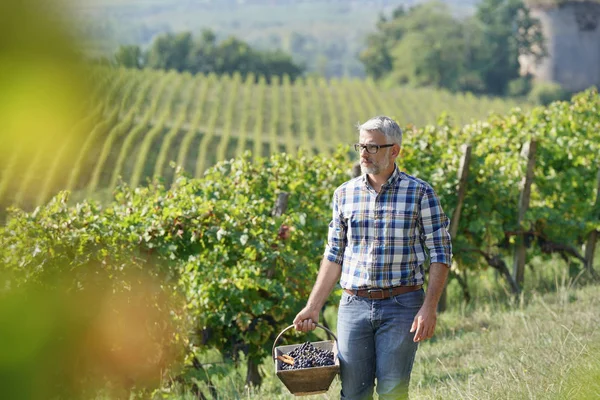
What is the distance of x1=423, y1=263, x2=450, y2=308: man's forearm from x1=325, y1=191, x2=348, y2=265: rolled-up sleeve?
1.22 ft

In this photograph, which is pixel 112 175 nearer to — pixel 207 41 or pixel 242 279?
pixel 242 279

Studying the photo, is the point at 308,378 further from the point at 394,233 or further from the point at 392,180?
the point at 392,180

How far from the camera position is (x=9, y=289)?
0.77 meters

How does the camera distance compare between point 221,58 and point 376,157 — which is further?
point 221,58

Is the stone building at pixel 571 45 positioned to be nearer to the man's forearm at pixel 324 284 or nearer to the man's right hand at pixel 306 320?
the man's forearm at pixel 324 284

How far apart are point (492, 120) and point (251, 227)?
4.47 m

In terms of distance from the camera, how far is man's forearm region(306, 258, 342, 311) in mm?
2939

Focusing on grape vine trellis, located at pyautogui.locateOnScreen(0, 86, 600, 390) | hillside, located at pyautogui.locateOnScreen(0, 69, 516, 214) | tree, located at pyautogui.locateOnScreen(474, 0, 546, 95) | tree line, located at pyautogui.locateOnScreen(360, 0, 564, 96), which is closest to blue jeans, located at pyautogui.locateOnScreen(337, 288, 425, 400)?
grape vine trellis, located at pyautogui.locateOnScreen(0, 86, 600, 390)

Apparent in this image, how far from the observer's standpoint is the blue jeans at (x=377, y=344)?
2832 mm

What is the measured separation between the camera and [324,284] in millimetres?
2990

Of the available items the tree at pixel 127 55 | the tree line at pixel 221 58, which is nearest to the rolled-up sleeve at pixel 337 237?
the tree at pixel 127 55

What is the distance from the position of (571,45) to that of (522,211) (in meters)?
73.2

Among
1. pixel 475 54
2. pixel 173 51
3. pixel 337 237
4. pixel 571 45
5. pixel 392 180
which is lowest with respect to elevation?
pixel 337 237

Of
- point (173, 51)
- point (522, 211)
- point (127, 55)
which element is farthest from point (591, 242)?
point (173, 51)
